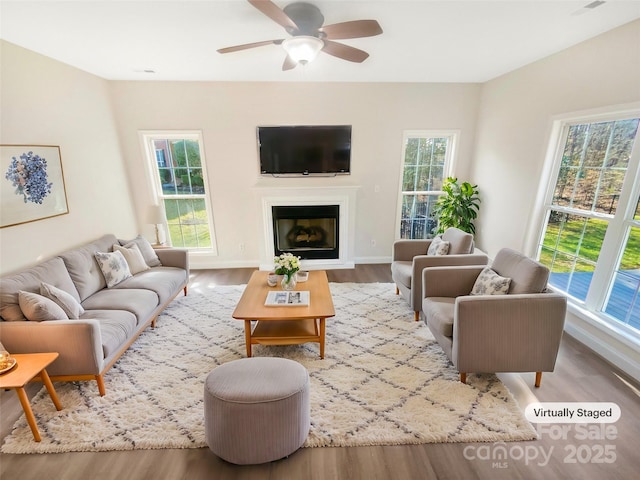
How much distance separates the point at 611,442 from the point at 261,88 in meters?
4.89

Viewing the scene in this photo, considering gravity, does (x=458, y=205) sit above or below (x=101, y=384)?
above

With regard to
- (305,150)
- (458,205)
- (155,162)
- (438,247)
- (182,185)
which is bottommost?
(438,247)

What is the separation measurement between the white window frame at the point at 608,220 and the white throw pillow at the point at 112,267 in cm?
468

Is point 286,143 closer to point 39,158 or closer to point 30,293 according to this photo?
point 39,158

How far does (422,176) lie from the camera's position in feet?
15.4

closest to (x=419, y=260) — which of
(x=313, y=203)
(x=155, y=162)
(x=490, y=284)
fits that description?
(x=490, y=284)

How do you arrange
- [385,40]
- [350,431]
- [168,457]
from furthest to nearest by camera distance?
[385,40]
[350,431]
[168,457]

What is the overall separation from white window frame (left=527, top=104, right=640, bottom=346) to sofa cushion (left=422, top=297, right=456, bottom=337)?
53.0 inches

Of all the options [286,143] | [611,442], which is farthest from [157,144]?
[611,442]

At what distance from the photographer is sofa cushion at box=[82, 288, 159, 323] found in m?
2.67

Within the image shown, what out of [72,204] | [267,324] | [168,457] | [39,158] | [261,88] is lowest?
[168,457]

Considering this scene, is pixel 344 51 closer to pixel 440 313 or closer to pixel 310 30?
pixel 310 30

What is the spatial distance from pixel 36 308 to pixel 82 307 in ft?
1.61

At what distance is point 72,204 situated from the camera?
3.28 metres
